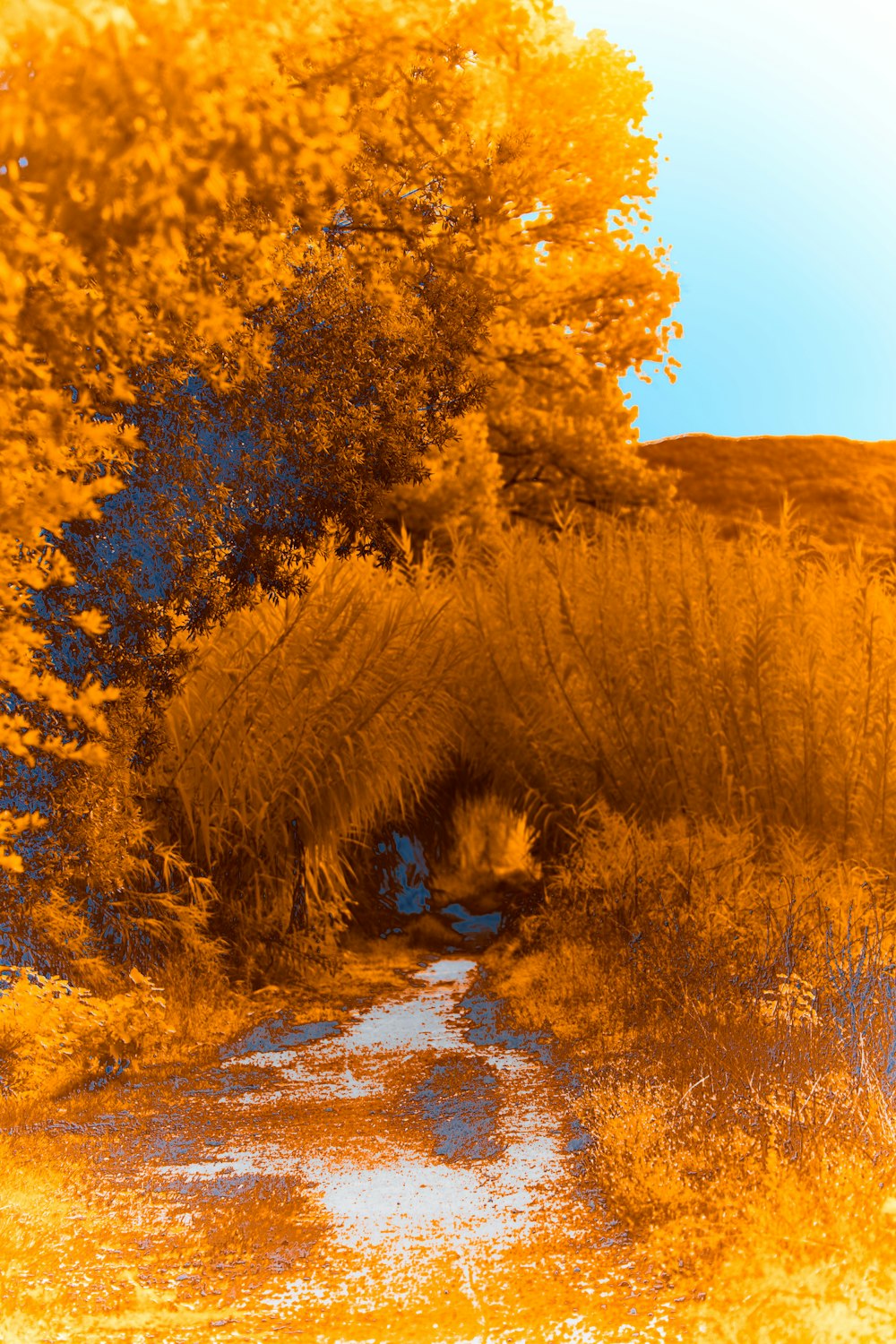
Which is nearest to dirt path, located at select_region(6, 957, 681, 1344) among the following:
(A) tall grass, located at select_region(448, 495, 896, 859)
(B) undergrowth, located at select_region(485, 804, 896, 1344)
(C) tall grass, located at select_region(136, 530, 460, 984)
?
(B) undergrowth, located at select_region(485, 804, 896, 1344)

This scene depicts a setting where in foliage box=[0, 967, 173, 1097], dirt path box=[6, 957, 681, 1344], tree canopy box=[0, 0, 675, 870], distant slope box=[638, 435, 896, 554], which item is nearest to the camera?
dirt path box=[6, 957, 681, 1344]

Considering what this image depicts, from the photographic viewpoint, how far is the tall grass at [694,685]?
22.3 feet

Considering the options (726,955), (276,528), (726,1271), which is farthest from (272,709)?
(726,1271)

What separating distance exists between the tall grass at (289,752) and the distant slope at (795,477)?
13728 mm

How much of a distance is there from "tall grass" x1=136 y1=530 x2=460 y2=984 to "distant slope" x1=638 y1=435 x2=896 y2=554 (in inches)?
540

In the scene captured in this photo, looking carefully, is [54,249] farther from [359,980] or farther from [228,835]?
[359,980]

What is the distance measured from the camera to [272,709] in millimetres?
6785

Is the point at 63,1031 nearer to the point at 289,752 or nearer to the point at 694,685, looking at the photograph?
the point at 289,752

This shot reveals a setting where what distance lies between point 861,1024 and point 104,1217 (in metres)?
2.59

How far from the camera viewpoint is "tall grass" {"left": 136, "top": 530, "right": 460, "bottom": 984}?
21.6 ft

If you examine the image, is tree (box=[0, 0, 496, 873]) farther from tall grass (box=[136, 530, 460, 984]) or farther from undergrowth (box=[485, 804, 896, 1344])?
undergrowth (box=[485, 804, 896, 1344])

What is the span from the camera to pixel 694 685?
7.19 meters

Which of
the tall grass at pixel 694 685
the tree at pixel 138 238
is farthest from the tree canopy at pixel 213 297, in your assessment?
the tall grass at pixel 694 685

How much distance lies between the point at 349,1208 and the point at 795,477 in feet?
69.0
